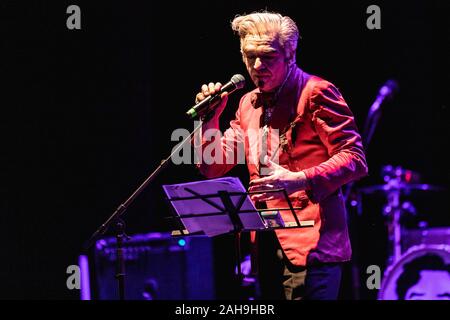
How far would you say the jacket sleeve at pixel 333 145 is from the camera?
2.42 m

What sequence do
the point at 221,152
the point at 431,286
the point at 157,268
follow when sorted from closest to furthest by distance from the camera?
the point at 221,152
the point at 431,286
the point at 157,268

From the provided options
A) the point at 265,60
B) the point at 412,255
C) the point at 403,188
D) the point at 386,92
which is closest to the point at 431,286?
the point at 412,255

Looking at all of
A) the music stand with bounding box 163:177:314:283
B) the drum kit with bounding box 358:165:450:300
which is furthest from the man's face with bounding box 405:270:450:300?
the music stand with bounding box 163:177:314:283

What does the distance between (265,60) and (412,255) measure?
103 inches

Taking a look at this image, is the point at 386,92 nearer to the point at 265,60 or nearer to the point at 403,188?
the point at 403,188

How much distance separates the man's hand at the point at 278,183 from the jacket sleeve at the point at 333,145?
4 centimetres

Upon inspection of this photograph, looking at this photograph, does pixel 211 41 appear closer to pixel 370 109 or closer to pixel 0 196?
pixel 370 109

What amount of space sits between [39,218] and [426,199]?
3.28m

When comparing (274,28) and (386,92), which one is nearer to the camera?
(274,28)

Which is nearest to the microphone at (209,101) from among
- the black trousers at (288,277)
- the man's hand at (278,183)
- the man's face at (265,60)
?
the man's face at (265,60)

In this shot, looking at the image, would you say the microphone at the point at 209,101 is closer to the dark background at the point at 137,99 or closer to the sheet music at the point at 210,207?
the sheet music at the point at 210,207

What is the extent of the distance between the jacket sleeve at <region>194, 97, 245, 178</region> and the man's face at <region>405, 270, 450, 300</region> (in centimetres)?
232

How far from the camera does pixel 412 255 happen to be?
4.70 m

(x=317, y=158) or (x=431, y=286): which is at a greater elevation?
(x=317, y=158)
